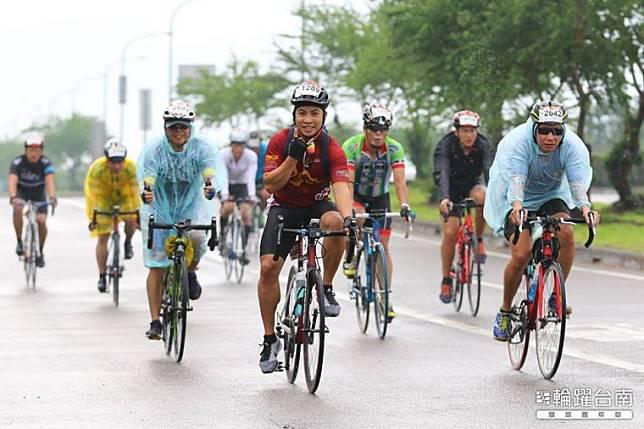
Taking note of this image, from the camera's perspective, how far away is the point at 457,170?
15.5m

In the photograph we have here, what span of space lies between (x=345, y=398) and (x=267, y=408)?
60cm

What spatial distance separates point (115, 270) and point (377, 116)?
15.5 ft

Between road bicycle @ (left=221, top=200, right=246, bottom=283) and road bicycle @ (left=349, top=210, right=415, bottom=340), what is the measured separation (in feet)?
20.8

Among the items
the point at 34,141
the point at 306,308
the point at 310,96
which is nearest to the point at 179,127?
the point at 310,96

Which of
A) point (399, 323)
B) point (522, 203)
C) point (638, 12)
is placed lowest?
point (399, 323)

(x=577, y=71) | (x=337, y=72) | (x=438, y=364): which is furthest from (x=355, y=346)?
(x=337, y=72)

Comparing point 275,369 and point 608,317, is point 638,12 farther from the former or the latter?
point 275,369

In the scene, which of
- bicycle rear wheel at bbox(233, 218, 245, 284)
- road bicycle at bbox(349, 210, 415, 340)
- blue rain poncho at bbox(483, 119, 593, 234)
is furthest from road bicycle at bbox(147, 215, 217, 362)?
bicycle rear wheel at bbox(233, 218, 245, 284)

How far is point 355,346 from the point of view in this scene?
1293 centimetres

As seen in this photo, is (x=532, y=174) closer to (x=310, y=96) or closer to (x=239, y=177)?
(x=310, y=96)

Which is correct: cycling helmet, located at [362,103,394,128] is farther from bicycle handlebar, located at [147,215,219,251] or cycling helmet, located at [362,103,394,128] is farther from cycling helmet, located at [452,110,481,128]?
bicycle handlebar, located at [147,215,219,251]

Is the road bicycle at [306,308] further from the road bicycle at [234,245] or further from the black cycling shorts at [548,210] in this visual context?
the road bicycle at [234,245]

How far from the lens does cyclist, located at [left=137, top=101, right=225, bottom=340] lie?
42.3ft

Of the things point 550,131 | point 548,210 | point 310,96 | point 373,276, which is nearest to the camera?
point 310,96
